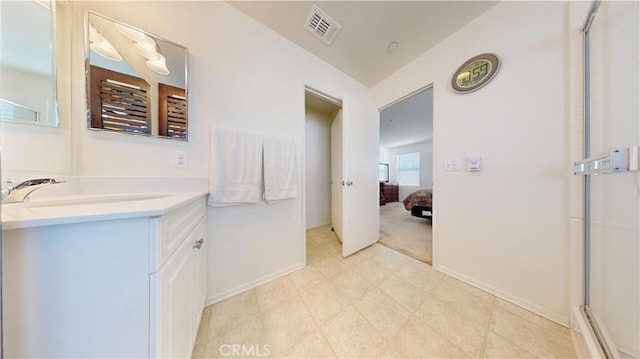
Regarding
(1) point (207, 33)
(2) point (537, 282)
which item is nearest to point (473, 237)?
(2) point (537, 282)

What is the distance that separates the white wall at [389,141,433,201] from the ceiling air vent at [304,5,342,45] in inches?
210

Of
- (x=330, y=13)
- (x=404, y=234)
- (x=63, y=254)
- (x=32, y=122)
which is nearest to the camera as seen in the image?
(x=63, y=254)

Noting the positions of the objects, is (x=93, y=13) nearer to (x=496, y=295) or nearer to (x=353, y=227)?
(x=353, y=227)

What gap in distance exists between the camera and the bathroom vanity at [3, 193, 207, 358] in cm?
40

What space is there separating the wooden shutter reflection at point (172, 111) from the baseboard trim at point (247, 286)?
1.19 m

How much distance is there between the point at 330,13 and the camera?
1.44m

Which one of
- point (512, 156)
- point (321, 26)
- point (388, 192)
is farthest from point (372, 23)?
point (388, 192)

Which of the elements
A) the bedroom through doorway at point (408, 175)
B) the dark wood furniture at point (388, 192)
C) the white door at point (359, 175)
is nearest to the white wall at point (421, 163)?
the bedroom through doorway at point (408, 175)

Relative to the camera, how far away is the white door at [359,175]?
6.42 feet

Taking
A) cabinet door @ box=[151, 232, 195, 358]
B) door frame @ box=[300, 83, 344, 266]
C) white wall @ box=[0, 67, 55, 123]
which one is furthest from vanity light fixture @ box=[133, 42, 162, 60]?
cabinet door @ box=[151, 232, 195, 358]

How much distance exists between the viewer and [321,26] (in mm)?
1531

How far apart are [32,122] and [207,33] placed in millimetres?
1086

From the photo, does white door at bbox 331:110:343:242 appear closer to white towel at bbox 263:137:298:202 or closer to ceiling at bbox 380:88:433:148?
ceiling at bbox 380:88:433:148

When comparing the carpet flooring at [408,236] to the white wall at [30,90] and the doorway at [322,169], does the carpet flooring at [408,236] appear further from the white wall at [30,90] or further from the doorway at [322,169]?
the white wall at [30,90]
